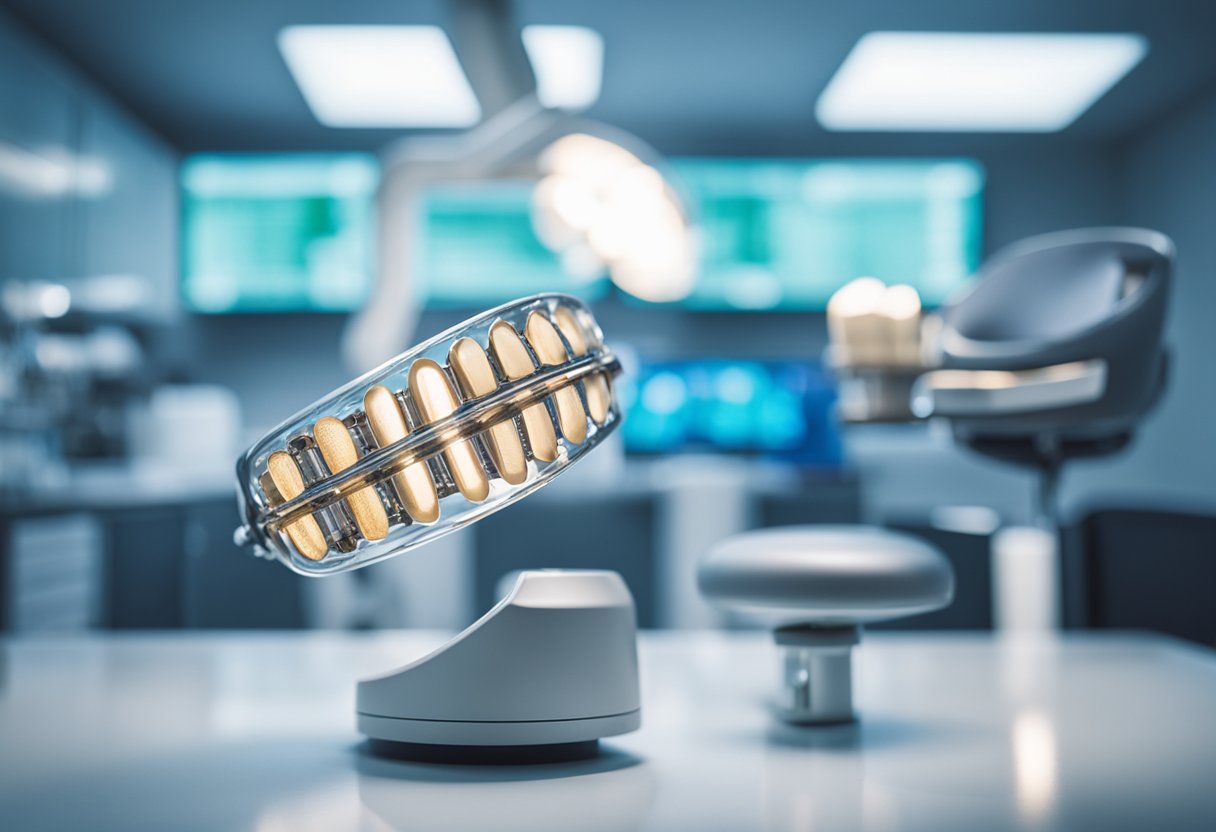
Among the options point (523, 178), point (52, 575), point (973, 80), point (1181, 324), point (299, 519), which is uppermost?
point (973, 80)

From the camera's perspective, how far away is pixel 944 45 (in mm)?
3889

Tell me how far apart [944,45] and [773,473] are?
175cm

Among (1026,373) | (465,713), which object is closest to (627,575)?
(1026,373)

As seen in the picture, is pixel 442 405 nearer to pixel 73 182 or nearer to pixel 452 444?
pixel 452 444

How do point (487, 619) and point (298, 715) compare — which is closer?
point (487, 619)

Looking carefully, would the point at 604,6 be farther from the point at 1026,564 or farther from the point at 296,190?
the point at 1026,564

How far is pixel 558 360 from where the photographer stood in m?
0.42

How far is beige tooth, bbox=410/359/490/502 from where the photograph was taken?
1.30 feet

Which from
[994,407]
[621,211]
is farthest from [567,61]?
[994,407]

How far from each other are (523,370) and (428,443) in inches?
1.8

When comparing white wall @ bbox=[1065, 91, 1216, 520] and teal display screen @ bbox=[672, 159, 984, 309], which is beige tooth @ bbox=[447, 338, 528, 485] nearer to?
teal display screen @ bbox=[672, 159, 984, 309]

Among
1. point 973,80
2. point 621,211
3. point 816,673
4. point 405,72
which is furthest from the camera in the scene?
point 973,80

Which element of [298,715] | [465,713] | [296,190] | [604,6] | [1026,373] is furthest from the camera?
[296,190]

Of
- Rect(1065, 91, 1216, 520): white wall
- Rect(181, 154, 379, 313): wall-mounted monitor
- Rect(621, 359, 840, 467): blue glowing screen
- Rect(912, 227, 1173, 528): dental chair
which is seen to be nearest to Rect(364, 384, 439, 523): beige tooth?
Rect(912, 227, 1173, 528): dental chair
